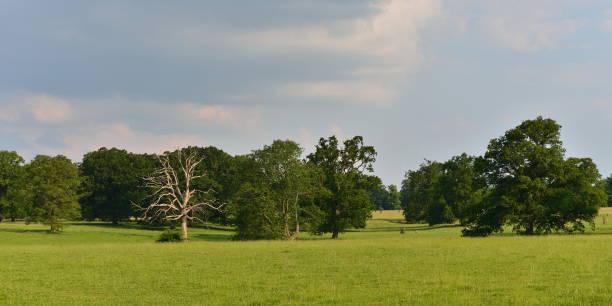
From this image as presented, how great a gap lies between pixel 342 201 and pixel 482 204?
1919 centimetres

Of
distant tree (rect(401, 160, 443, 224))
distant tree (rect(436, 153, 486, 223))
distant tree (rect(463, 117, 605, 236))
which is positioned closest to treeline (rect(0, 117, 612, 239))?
distant tree (rect(463, 117, 605, 236))

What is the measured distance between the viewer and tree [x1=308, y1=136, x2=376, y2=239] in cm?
7125

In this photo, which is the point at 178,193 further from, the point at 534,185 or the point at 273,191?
the point at 534,185

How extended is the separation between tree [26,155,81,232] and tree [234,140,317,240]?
1271 inches

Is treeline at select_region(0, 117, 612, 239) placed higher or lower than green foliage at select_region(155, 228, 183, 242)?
higher

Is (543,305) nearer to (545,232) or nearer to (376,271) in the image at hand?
(376,271)

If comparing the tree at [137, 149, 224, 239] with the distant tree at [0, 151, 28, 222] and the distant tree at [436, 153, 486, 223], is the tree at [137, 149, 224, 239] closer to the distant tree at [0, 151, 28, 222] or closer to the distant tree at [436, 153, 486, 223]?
the distant tree at [0, 151, 28, 222]

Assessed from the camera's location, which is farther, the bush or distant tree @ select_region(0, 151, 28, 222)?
distant tree @ select_region(0, 151, 28, 222)

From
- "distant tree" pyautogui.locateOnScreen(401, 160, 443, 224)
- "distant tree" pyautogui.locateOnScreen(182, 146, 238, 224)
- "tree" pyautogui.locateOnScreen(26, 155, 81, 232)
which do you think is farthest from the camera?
"distant tree" pyautogui.locateOnScreen(401, 160, 443, 224)

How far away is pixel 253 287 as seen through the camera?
2123 centimetres

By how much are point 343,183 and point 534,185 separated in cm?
2498

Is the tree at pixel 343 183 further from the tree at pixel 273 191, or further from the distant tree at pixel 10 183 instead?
the distant tree at pixel 10 183

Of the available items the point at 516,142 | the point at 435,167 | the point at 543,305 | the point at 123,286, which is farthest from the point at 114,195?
the point at 543,305

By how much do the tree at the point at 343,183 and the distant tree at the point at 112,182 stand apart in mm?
44099
